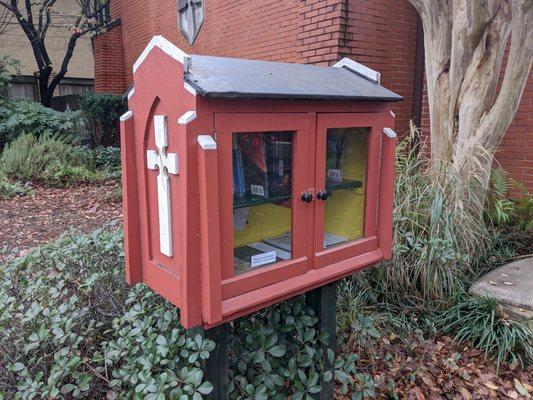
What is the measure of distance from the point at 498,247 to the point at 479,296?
4.26ft

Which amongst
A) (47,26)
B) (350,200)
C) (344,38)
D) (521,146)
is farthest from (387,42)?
(47,26)

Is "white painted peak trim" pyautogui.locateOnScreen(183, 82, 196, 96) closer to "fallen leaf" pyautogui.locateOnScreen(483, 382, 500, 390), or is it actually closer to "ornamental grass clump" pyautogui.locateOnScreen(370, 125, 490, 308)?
"ornamental grass clump" pyautogui.locateOnScreen(370, 125, 490, 308)

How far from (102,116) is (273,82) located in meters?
9.48

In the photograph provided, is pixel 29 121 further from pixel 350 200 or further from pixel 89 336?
pixel 350 200

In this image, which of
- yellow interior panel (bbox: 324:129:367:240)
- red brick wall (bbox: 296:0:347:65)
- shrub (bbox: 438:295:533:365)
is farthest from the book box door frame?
red brick wall (bbox: 296:0:347:65)

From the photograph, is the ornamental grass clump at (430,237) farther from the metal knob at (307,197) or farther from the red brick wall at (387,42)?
the red brick wall at (387,42)

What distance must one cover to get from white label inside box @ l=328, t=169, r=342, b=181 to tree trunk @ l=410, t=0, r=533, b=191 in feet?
6.55

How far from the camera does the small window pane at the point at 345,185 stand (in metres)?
2.10

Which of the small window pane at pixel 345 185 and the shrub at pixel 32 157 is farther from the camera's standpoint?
the shrub at pixel 32 157

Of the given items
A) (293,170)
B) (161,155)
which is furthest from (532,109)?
(161,155)

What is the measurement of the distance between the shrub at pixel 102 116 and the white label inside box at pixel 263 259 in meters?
9.17

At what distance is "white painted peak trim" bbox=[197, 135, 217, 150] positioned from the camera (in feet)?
4.93

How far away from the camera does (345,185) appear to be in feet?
7.18

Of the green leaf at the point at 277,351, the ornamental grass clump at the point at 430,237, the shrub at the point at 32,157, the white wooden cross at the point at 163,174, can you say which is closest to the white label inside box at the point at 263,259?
the white wooden cross at the point at 163,174
